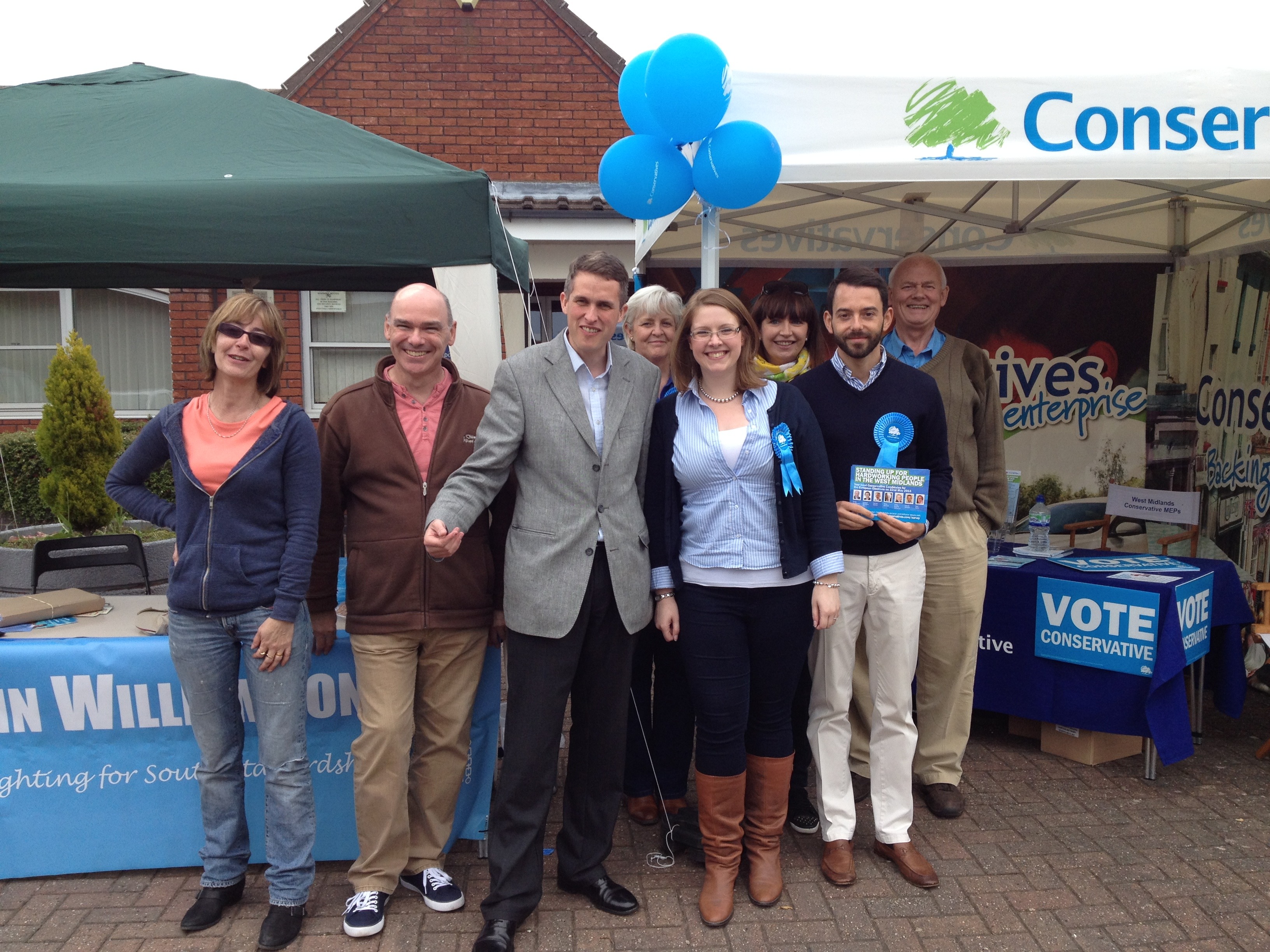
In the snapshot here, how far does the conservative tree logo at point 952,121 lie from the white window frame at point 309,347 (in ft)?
21.8

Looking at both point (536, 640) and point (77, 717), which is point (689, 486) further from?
point (77, 717)

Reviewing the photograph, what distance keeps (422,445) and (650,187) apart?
139 cm

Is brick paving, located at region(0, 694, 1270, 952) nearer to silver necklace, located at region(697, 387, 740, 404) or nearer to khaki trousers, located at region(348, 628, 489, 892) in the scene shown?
khaki trousers, located at region(348, 628, 489, 892)

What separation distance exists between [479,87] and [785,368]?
713 cm

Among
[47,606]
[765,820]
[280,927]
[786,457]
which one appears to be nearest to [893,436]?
[786,457]

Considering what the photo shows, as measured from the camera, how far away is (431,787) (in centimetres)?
275

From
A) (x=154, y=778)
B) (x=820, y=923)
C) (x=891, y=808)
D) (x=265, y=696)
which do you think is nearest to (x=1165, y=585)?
(x=891, y=808)

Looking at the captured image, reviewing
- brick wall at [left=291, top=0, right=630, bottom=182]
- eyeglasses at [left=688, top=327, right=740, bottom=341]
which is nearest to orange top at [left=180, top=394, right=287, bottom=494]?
eyeglasses at [left=688, top=327, right=740, bottom=341]

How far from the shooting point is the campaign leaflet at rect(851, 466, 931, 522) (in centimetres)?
275

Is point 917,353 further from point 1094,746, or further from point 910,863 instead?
point 1094,746

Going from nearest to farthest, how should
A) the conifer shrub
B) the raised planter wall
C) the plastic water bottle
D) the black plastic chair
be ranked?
the black plastic chair
the plastic water bottle
the raised planter wall
the conifer shrub

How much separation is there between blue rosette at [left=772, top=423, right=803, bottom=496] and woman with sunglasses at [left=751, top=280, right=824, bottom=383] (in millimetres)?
595

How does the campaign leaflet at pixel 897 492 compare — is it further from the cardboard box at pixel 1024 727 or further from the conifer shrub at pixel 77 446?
the conifer shrub at pixel 77 446

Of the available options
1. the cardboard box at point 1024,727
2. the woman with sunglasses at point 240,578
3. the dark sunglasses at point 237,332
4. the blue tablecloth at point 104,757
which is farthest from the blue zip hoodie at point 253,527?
the cardboard box at point 1024,727
